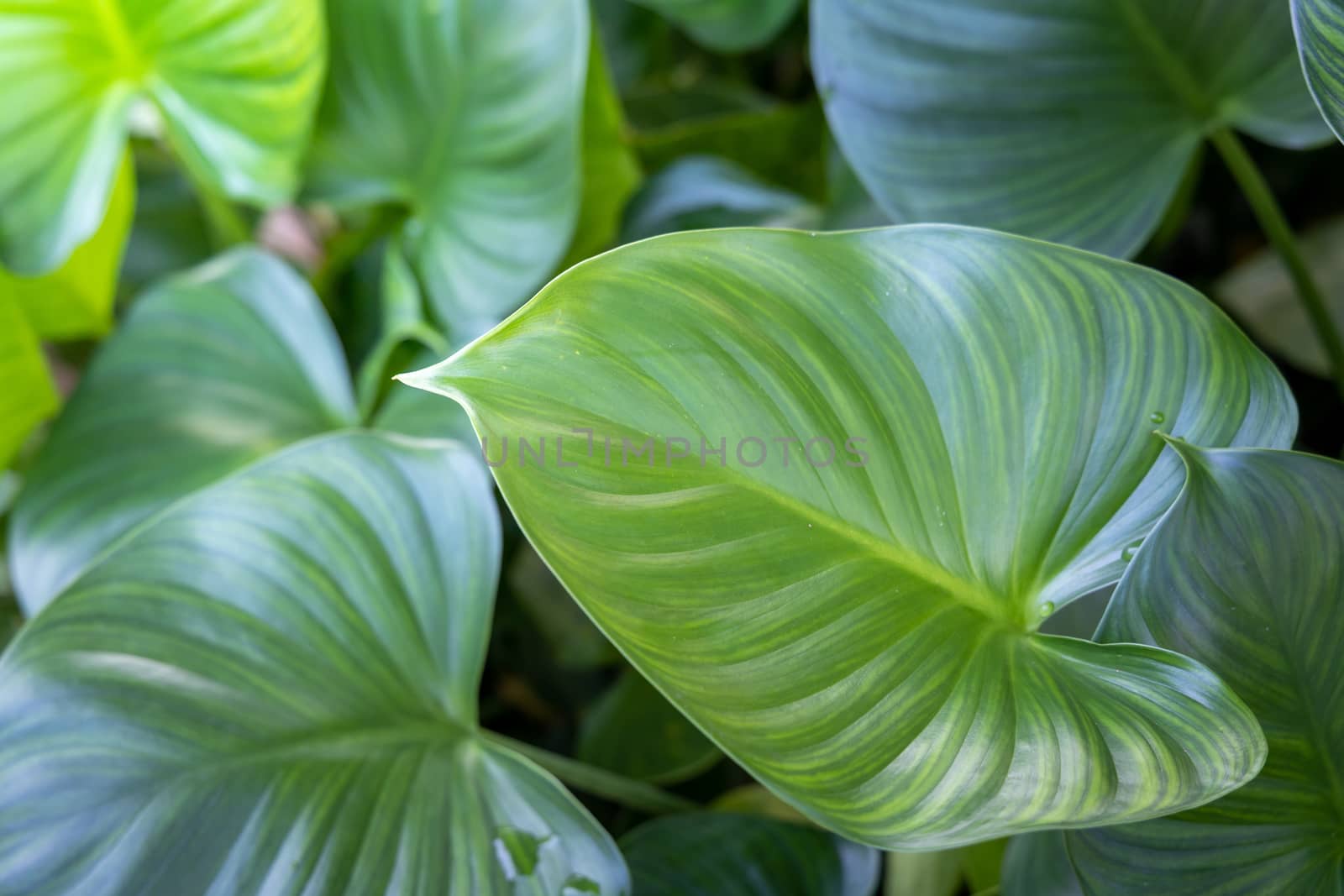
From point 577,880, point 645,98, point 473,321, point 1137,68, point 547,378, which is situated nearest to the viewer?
point 547,378

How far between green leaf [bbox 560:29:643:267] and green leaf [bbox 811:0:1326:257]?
8.7 inches

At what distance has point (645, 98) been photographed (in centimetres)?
89

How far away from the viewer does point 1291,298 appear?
715 mm

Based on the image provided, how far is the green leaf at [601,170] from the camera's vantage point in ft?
2.23

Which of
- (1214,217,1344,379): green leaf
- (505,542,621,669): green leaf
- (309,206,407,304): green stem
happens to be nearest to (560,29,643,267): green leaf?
(309,206,407,304): green stem

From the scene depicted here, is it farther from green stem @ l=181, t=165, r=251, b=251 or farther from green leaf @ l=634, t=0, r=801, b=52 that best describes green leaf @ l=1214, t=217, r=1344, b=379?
green stem @ l=181, t=165, r=251, b=251

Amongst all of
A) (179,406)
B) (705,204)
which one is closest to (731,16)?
(705,204)

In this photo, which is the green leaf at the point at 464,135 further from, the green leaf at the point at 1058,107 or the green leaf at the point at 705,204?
the green leaf at the point at 1058,107

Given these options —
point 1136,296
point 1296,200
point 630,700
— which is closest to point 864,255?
point 1136,296

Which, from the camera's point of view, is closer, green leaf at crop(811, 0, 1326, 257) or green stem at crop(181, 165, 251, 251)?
green leaf at crop(811, 0, 1326, 257)

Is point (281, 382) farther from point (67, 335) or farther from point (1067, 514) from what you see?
point (1067, 514)

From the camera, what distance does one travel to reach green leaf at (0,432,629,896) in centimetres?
38

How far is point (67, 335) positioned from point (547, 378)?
0.67m

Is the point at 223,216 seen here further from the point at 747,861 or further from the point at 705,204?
the point at 747,861
